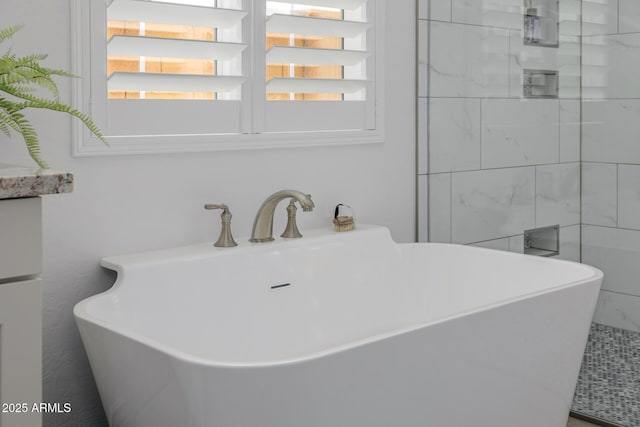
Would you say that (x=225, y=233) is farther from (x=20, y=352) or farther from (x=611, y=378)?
(x=611, y=378)

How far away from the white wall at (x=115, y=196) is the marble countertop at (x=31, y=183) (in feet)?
2.56

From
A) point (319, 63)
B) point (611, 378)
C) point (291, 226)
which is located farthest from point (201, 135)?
point (611, 378)

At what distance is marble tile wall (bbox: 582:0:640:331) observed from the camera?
2455 millimetres

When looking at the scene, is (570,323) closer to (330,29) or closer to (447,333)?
(447,333)

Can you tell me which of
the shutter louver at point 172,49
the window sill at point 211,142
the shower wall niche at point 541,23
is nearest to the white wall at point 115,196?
the window sill at point 211,142

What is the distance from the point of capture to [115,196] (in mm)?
2318

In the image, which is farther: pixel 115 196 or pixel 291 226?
pixel 291 226

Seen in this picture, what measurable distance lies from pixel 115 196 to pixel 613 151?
161cm

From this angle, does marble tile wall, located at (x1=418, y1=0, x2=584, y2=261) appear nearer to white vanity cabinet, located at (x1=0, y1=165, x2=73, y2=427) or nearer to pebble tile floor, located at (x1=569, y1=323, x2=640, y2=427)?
pebble tile floor, located at (x1=569, y1=323, x2=640, y2=427)

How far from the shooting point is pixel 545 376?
2.21 m

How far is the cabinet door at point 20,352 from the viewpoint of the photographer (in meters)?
1.37

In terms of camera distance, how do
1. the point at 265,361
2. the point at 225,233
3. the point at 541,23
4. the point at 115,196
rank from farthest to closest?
1. the point at 541,23
2. the point at 225,233
3. the point at 115,196
4. the point at 265,361

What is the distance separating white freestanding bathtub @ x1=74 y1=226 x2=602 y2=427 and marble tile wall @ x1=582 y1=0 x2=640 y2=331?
0.20 m

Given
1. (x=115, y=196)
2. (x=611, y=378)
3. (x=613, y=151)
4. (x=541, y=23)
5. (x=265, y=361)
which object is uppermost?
(x=541, y=23)
